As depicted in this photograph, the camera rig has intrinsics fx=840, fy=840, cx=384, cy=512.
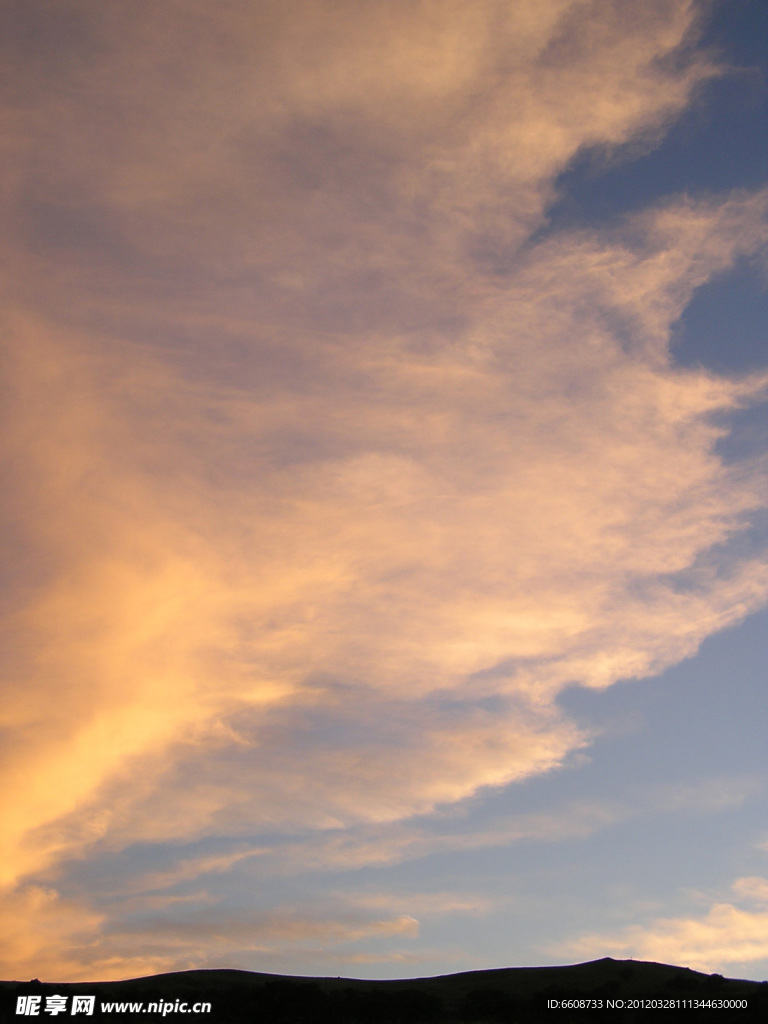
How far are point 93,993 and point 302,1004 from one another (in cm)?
3200

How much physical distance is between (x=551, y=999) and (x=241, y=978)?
51.9 metres

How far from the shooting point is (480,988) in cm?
12125

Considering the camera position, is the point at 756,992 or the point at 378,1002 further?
the point at 378,1002

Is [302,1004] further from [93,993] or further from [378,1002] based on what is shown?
[93,993]

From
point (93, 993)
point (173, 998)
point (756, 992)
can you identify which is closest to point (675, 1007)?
point (756, 992)

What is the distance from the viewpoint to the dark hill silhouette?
10112 centimetres

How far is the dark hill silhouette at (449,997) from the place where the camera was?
101125mm

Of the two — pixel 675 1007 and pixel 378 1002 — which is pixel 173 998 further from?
pixel 675 1007

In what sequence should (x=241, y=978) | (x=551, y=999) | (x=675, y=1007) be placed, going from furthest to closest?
(x=241, y=978)
(x=551, y=999)
(x=675, y=1007)

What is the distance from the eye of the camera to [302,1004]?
11475cm

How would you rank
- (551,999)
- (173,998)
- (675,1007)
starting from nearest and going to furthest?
(675,1007), (551,999), (173,998)

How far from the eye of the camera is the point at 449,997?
120625 millimetres

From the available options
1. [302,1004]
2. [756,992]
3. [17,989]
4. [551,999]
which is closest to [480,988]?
[551,999]

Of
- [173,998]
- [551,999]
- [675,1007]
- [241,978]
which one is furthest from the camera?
[241,978]
